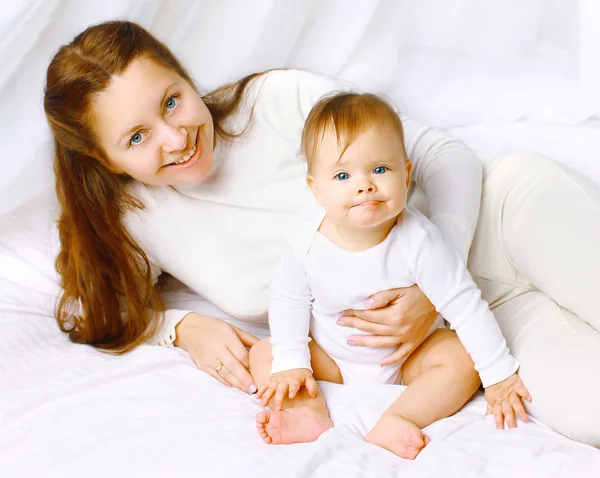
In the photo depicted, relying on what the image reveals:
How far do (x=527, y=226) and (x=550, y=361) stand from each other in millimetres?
275

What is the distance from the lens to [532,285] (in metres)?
1.40

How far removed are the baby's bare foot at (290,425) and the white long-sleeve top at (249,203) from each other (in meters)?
0.34

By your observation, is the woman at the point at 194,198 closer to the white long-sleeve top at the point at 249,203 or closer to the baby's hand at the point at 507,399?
the white long-sleeve top at the point at 249,203

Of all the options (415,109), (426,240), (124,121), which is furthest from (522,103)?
(124,121)

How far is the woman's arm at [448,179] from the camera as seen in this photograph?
1353 millimetres

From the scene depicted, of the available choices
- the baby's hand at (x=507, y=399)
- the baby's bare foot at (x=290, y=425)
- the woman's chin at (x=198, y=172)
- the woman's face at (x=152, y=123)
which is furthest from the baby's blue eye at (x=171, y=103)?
the baby's hand at (x=507, y=399)

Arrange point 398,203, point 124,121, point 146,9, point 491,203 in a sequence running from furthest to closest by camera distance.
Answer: point 146,9
point 491,203
point 124,121
point 398,203

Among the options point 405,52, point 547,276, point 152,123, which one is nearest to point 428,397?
point 547,276

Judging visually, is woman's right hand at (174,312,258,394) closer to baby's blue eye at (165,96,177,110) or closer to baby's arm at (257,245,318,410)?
baby's arm at (257,245,318,410)

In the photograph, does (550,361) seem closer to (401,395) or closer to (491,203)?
(401,395)

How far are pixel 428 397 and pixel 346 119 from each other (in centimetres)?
46

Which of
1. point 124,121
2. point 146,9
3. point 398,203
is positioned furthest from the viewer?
point 146,9

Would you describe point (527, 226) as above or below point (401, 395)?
above

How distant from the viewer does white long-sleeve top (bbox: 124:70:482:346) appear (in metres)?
1.52
